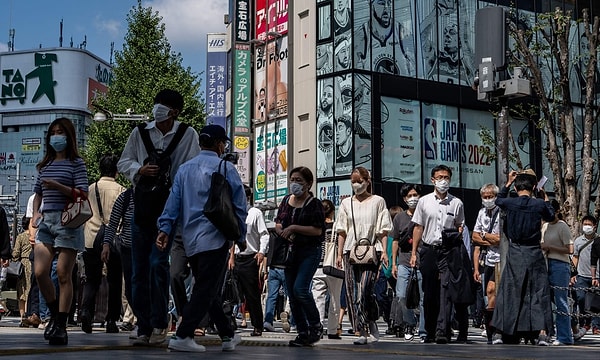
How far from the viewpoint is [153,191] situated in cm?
793

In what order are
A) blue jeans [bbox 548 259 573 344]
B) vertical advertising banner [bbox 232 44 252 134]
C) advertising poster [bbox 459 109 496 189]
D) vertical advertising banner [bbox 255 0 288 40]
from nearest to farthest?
blue jeans [bbox 548 259 573 344] < advertising poster [bbox 459 109 496 189] < vertical advertising banner [bbox 255 0 288 40] < vertical advertising banner [bbox 232 44 252 134]

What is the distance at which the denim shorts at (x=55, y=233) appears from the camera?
809 centimetres

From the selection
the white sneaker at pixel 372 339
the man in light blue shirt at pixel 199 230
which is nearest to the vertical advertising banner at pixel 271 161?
the white sneaker at pixel 372 339

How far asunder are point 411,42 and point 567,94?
1563 cm

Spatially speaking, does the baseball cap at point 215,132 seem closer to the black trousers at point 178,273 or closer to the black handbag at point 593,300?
the black trousers at point 178,273

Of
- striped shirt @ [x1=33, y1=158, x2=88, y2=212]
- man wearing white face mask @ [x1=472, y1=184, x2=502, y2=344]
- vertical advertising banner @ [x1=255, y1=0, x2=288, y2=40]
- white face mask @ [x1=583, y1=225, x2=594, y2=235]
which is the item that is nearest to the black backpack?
striped shirt @ [x1=33, y1=158, x2=88, y2=212]

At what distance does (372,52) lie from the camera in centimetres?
3788

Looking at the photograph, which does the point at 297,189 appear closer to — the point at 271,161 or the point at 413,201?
the point at 413,201

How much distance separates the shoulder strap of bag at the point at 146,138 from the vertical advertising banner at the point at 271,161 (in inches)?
1277

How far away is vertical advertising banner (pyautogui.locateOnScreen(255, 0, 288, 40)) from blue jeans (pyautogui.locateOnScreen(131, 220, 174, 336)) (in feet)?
112

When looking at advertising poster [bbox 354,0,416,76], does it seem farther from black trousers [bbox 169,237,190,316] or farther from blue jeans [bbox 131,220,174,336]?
blue jeans [bbox 131,220,174,336]

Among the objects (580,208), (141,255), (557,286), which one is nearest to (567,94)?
(580,208)

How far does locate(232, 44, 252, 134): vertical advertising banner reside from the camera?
43594mm

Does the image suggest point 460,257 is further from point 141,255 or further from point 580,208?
point 580,208
